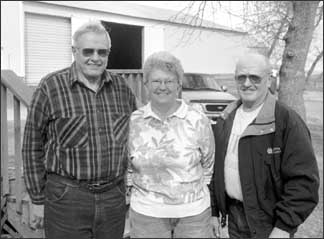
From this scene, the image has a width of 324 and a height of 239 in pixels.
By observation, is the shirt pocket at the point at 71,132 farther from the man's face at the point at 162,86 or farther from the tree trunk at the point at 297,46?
the tree trunk at the point at 297,46

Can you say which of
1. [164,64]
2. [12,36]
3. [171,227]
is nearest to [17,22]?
[12,36]

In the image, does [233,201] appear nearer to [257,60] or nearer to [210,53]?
[257,60]

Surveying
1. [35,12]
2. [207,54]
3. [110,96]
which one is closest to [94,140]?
[110,96]

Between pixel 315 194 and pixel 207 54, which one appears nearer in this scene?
pixel 315 194

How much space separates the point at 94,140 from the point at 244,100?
2.88ft

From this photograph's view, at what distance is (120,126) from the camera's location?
2.62m

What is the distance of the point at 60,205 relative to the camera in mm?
2494

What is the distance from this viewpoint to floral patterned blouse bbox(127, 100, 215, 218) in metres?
2.61

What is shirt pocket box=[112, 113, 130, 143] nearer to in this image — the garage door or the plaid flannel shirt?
the plaid flannel shirt

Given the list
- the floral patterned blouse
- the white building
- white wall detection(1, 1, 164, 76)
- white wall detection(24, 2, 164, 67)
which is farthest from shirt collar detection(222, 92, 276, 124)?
white wall detection(24, 2, 164, 67)

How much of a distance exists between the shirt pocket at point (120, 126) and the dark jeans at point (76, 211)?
0.29 metres

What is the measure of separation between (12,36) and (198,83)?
5.52 metres

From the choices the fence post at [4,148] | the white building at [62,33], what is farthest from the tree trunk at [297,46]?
the white building at [62,33]

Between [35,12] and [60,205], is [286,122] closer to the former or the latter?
[60,205]
